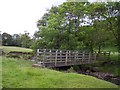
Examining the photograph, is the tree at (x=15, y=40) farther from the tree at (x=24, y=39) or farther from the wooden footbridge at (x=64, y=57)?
the wooden footbridge at (x=64, y=57)

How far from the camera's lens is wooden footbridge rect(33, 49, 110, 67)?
8434mm

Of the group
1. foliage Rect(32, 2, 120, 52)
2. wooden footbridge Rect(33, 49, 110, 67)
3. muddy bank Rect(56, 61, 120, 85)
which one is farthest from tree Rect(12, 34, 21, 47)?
foliage Rect(32, 2, 120, 52)

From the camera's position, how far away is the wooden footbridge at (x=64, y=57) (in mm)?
8434

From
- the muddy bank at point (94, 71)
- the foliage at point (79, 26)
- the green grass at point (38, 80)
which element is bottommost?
the muddy bank at point (94, 71)

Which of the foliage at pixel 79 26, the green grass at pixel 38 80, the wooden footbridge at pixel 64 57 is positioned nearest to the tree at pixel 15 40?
the wooden footbridge at pixel 64 57

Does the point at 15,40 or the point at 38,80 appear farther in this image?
the point at 15,40

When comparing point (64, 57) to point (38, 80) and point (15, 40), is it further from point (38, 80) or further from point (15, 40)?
point (38, 80)

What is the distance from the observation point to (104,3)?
530 inches

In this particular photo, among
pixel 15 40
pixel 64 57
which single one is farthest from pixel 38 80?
pixel 64 57

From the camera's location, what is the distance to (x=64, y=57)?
998cm

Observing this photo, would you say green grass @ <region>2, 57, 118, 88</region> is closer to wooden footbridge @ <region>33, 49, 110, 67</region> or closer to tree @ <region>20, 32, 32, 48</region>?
wooden footbridge @ <region>33, 49, 110, 67</region>

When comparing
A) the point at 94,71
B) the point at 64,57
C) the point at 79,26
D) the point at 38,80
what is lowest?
the point at 94,71

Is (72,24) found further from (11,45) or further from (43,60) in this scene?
(11,45)

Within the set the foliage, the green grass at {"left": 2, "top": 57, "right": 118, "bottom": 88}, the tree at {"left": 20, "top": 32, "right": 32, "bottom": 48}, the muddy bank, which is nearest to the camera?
the green grass at {"left": 2, "top": 57, "right": 118, "bottom": 88}
